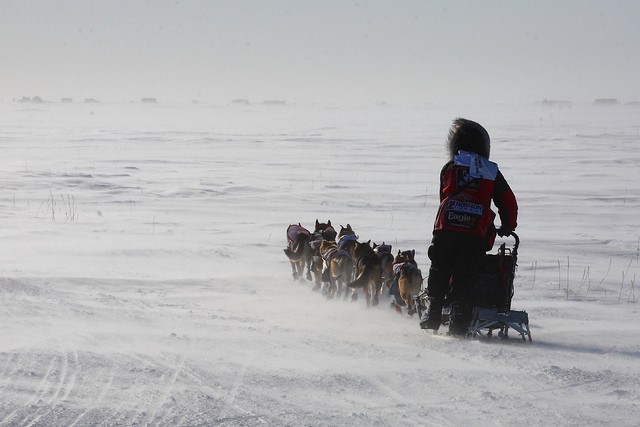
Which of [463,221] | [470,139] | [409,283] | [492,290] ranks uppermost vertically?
[470,139]

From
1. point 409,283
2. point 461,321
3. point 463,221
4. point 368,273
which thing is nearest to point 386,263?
point 368,273

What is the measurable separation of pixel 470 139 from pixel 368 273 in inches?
103

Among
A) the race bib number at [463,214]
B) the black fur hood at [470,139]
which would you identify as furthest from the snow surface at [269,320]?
the black fur hood at [470,139]

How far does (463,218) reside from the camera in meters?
5.68

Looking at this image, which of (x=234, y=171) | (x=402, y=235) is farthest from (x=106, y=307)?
(x=234, y=171)

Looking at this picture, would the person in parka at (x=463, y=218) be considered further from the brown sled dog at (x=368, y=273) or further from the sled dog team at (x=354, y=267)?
the brown sled dog at (x=368, y=273)

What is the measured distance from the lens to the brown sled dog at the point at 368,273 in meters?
8.07

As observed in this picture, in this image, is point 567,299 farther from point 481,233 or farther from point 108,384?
point 108,384

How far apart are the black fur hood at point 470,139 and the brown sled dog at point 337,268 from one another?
300 cm

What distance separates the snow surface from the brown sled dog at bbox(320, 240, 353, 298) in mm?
328

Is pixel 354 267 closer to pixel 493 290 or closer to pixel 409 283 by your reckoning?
pixel 409 283

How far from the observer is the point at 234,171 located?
26.9 m

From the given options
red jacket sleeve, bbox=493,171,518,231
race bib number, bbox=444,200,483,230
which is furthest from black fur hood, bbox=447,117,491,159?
race bib number, bbox=444,200,483,230

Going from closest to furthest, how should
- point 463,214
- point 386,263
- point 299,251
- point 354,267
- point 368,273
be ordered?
Result: 1. point 463,214
2. point 368,273
3. point 386,263
4. point 354,267
5. point 299,251
